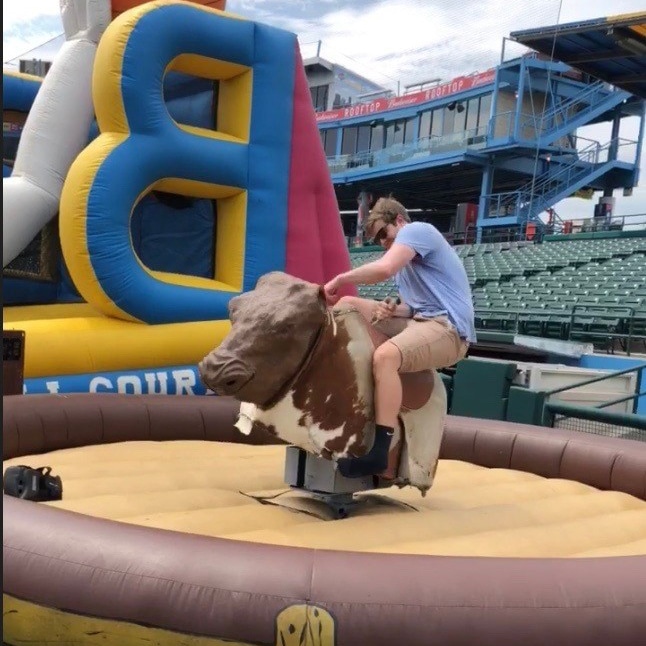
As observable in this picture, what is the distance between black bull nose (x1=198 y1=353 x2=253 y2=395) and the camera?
2.50m

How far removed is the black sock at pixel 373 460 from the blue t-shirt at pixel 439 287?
0.52 metres

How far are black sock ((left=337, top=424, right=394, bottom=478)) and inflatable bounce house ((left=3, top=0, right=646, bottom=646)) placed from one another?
80mm

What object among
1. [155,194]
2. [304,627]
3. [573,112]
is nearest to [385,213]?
[304,627]

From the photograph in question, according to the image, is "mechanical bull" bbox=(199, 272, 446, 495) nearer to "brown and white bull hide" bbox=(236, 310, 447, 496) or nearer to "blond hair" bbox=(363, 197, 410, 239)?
"brown and white bull hide" bbox=(236, 310, 447, 496)

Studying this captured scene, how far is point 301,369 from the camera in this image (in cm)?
265

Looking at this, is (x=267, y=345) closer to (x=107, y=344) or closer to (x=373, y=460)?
(x=373, y=460)

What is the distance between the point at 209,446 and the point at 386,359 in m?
1.76

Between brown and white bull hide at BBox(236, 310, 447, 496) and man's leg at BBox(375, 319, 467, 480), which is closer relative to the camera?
brown and white bull hide at BBox(236, 310, 447, 496)

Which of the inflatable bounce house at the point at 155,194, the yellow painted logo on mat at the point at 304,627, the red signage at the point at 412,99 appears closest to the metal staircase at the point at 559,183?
the red signage at the point at 412,99

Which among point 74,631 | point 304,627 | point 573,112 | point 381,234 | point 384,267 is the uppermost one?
point 573,112

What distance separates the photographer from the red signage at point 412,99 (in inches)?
1067

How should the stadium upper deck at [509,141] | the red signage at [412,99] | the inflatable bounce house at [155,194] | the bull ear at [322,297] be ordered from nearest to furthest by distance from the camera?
the bull ear at [322,297] < the inflatable bounce house at [155,194] < the stadium upper deck at [509,141] < the red signage at [412,99]

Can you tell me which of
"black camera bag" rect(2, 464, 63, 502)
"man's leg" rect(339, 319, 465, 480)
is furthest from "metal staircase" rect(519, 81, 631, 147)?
"black camera bag" rect(2, 464, 63, 502)

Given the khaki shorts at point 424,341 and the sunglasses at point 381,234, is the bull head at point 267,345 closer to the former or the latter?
the khaki shorts at point 424,341
